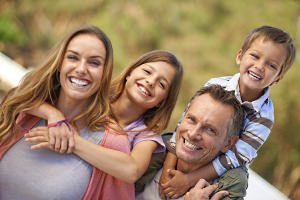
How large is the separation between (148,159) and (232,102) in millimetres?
253

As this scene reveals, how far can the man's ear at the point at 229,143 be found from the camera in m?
1.19

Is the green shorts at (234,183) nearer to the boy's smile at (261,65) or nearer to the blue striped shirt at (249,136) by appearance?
the blue striped shirt at (249,136)

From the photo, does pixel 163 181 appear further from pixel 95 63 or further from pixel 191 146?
pixel 95 63

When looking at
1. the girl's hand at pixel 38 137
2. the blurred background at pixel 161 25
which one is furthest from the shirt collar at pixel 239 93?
the blurred background at pixel 161 25

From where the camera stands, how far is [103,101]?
121 centimetres

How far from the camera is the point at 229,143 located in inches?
47.0

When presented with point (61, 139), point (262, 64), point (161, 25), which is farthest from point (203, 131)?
point (161, 25)

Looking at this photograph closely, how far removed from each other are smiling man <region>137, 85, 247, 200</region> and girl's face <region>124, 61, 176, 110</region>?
9 centimetres

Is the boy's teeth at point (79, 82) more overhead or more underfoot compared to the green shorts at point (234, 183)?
more overhead

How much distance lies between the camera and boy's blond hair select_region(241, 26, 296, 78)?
47.8 inches

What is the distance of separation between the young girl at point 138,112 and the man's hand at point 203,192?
129 mm

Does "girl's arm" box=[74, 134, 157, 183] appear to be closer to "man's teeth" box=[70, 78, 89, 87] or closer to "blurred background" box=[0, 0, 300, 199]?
"man's teeth" box=[70, 78, 89, 87]

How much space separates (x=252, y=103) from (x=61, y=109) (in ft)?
1.61

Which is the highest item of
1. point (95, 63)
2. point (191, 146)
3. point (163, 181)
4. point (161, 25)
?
point (95, 63)
